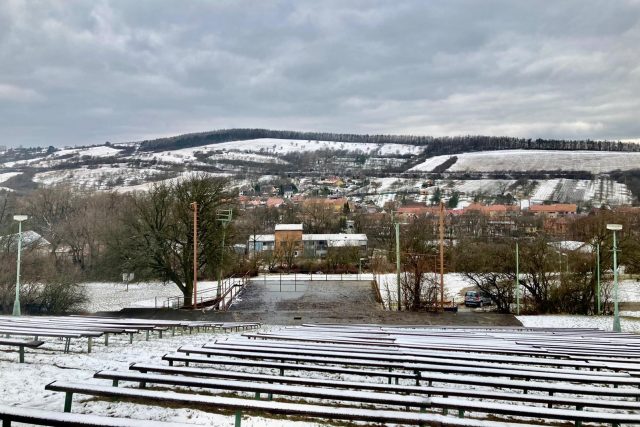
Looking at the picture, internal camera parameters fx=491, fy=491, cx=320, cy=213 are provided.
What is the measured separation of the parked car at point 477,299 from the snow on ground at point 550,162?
15055 centimetres

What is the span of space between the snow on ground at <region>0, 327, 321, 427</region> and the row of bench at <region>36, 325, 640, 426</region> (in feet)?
0.69

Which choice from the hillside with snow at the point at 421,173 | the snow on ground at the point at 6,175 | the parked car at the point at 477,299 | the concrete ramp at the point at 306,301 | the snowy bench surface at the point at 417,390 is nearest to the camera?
the snowy bench surface at the point at 417,390

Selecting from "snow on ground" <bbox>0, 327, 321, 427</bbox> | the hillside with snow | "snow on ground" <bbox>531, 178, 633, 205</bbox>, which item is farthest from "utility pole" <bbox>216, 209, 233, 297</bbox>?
"snow on ground" <bbox>531, 178, 633, 205</bbox>

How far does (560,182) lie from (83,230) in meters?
143

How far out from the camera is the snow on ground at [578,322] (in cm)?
2423

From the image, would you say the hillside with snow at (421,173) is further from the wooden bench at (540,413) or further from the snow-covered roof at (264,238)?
the wooden bench at (540,413)

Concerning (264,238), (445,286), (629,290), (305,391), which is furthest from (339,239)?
(305,391)

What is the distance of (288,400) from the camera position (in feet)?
21.7

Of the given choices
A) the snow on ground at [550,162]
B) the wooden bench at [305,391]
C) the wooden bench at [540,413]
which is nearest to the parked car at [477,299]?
the wooden bench at [540,413]

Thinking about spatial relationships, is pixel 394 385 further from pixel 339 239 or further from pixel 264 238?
pixel 264 238

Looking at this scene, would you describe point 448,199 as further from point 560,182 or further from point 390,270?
point 390,270

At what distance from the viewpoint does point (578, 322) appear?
2567 centimetres

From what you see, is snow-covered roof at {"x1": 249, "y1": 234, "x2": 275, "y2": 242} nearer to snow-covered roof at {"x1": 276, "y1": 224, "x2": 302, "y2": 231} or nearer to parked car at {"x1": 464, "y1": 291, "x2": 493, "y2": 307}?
snow-covered roof at {"x1": 276, "y1": 224, "x2": 302, "y2": 231}

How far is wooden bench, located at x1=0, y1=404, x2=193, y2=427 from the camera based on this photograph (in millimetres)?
4312
